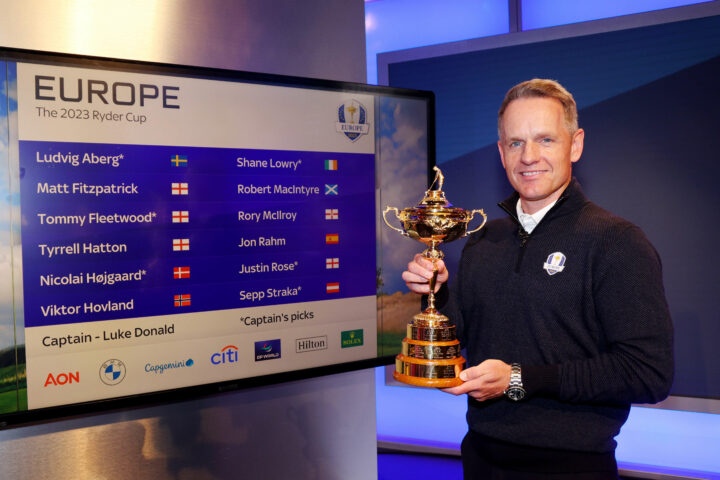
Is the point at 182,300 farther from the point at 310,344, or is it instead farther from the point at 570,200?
the point at 570,200

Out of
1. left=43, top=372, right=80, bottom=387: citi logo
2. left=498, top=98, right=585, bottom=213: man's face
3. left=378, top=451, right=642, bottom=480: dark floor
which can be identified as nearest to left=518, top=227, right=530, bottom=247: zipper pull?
left=498, top=98, right=585, bottom=213: man's face

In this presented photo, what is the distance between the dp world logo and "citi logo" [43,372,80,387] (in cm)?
8

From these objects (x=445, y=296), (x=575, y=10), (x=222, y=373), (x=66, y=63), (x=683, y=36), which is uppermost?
(x=575, y=10)

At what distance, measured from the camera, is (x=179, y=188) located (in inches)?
82.6

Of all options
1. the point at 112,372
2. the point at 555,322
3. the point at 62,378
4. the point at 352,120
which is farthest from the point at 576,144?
the point at 62,378

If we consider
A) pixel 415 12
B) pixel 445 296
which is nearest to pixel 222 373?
pixel 445 296

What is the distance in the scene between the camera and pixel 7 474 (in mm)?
1889

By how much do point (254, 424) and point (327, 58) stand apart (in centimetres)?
167

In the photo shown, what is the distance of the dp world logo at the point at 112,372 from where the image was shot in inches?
76.7

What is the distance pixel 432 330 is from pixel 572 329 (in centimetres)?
39

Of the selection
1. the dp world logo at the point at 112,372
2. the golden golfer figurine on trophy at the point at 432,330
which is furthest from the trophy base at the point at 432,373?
the dp world logo at the point at 112,372

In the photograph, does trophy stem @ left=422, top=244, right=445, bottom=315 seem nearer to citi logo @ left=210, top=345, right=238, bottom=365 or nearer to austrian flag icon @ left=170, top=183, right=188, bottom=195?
citi logo @ left=210, top=345, right=238, bottom=365

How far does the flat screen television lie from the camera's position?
6.02ft

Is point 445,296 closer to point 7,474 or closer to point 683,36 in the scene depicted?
point 7,474
